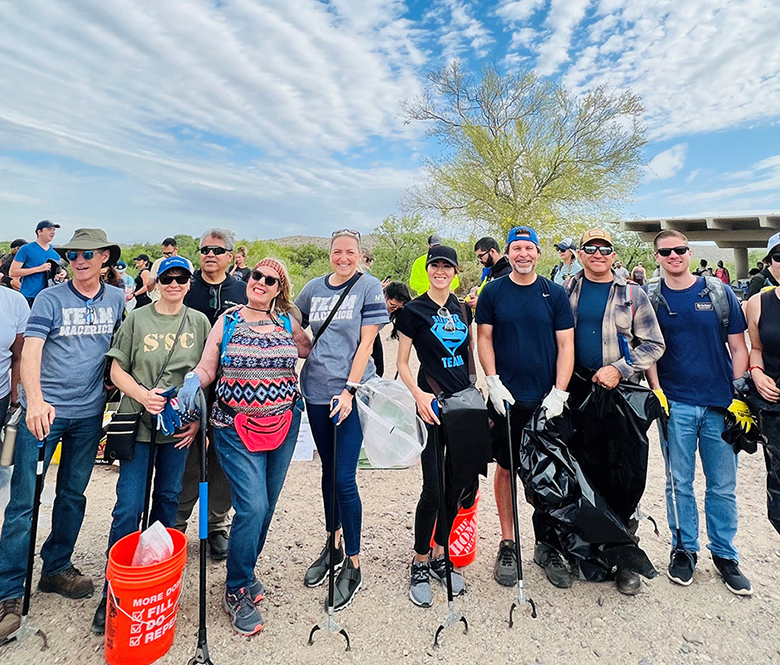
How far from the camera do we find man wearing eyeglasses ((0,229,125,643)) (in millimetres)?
2586

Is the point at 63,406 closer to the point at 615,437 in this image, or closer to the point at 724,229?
the point at 615,437

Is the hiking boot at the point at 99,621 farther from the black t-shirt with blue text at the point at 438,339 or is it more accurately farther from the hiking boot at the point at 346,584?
the black t-shirt with blue text at the point at 438,339

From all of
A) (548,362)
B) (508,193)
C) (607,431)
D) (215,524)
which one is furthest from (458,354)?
(508,193)

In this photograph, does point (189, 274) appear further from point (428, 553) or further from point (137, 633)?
point (428, 553)

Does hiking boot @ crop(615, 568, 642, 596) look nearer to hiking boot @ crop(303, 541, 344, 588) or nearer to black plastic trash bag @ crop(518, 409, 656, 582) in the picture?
black plastic trash bag @ crop(518, 409, 656, 582)

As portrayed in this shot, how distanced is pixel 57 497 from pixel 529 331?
3.05m

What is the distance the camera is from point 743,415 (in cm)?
296

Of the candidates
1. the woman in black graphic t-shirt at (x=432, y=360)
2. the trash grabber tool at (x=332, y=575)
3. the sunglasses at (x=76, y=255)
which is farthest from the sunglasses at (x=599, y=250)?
the sunglasses at (x=76, y=255)

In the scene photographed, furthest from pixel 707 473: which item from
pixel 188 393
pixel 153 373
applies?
pixel 153 373

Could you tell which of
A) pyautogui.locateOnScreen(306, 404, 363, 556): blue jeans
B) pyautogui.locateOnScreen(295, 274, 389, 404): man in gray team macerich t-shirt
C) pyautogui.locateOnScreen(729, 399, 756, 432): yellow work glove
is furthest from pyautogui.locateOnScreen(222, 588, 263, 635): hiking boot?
pyautogui.locateOnScreen(729, 399, 756, 432): yellow work glove

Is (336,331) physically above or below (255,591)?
above

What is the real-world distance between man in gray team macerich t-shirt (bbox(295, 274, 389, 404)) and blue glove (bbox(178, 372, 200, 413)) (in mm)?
639

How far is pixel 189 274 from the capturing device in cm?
279

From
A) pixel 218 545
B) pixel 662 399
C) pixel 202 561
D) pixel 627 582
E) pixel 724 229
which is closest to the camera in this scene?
pixel 202 561
